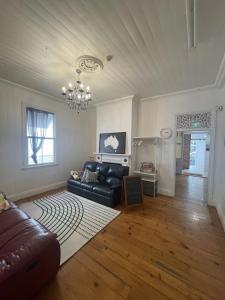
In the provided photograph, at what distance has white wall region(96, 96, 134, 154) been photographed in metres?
4.12

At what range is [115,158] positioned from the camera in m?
4.36

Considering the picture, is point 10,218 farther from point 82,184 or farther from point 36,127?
point 36,127

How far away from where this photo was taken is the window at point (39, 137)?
365cm

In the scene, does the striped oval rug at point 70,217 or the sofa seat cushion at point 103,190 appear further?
the sofa seat cushion at point 103,190

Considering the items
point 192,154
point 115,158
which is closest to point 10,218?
point 115,158

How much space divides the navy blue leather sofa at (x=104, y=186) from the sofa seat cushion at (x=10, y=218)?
1.68 m

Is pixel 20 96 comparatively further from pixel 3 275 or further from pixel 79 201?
pixel 3 275

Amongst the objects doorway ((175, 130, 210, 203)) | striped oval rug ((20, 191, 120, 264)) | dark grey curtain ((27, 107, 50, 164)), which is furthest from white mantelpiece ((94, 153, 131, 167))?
doorway ((175, 130, 210, 203))

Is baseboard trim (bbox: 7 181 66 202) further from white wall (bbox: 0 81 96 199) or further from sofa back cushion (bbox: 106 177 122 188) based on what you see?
sofa back cushion (bbox: 106 177 122 188)

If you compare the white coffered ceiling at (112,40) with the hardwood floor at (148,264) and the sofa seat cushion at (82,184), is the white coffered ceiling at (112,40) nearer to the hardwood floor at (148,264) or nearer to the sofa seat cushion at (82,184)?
the sofa seat cushion at (82,184)

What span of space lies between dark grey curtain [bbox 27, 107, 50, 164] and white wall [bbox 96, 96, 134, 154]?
1784 millimetres

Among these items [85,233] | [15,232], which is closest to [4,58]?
[15,232]

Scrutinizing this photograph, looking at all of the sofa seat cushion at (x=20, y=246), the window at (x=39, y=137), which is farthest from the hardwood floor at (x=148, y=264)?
the window at (x=39, y=137)

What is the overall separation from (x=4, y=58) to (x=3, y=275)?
311 cm
